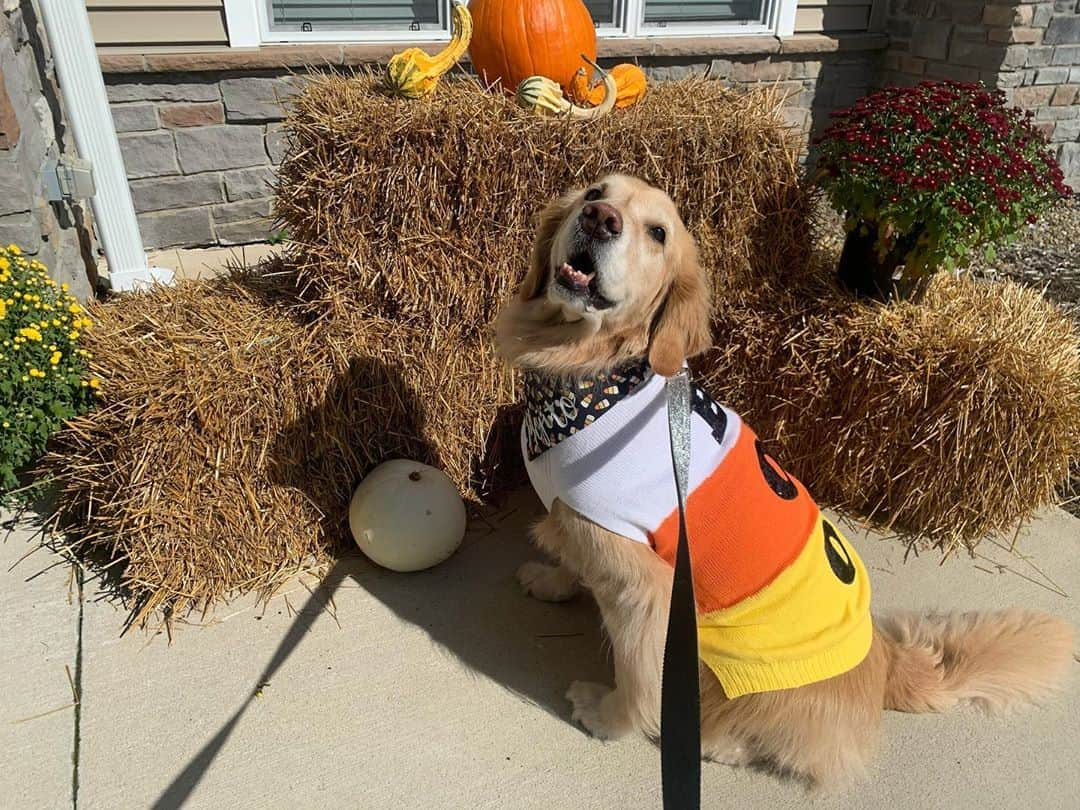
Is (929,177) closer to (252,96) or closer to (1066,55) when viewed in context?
(252,96)

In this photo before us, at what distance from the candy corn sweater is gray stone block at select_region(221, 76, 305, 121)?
406cm

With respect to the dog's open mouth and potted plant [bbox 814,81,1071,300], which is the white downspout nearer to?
the dog's open mouth

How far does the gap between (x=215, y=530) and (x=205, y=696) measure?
615mm

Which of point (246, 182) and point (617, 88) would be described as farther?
point (246, 182)

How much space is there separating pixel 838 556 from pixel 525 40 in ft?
8.24

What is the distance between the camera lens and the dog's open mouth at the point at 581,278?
2.01 meters

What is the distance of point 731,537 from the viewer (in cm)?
203

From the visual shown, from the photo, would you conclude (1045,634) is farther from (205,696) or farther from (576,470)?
(205,696)

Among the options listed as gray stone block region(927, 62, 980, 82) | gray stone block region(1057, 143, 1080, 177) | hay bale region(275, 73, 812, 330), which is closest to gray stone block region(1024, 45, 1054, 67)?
gray stone block region(927, 62, 980, 82)

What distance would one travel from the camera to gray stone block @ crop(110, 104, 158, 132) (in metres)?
4.85

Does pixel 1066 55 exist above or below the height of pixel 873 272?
above

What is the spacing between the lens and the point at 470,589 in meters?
2.95

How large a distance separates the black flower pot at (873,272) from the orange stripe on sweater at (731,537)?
1.68m

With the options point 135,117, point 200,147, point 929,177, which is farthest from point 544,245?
point 135,117
